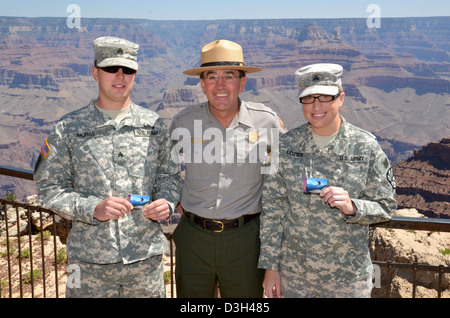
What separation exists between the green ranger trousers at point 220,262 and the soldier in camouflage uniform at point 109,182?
34 centimetres

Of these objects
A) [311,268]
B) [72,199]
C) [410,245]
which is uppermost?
[72,199]

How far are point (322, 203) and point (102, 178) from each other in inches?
71.4

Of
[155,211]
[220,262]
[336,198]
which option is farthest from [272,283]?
[155,211]

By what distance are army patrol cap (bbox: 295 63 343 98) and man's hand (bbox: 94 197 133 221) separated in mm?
1581

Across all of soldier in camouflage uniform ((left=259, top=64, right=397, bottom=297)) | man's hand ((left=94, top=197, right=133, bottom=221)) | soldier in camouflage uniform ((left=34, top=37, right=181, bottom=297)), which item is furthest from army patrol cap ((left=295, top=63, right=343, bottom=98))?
man's hand ((left=94, top=197, right=133, bottom=221))

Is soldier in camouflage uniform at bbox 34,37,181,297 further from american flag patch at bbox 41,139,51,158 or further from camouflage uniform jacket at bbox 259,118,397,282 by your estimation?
camouflage uniform jacket at bbox 259,118,397,282

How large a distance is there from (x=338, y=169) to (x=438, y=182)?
85540mm

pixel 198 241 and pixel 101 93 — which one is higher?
pixel 101 93

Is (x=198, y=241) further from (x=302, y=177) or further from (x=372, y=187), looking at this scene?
(x=372, y=187)

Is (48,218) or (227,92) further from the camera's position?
(48,218)

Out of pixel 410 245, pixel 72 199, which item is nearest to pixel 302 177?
pixel 72 199
